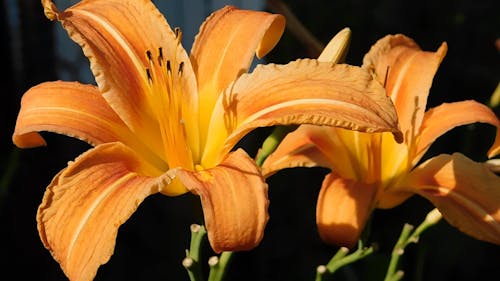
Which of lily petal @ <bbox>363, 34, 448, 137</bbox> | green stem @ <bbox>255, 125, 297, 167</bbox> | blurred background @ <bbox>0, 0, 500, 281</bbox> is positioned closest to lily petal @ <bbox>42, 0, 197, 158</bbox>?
green stem @ <bbox>255, 125, 297, 167</bbox>

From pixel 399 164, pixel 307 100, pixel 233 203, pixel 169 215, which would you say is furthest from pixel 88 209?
pixel 169 215

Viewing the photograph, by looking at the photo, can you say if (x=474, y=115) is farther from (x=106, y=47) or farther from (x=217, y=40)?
(x=106, y=47)

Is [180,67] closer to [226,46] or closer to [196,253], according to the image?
[226,46]

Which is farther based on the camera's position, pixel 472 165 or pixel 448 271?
pixel 448 271

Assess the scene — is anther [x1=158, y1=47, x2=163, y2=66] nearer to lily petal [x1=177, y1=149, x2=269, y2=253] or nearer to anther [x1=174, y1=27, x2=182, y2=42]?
anther [x1=174, y1=27, x2=182, y2=42]

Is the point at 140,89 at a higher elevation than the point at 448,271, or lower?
higher

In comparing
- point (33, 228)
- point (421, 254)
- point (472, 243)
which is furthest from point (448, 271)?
point (33, 228)

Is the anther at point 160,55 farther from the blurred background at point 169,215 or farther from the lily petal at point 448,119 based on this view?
the blurred background at point 169,215
